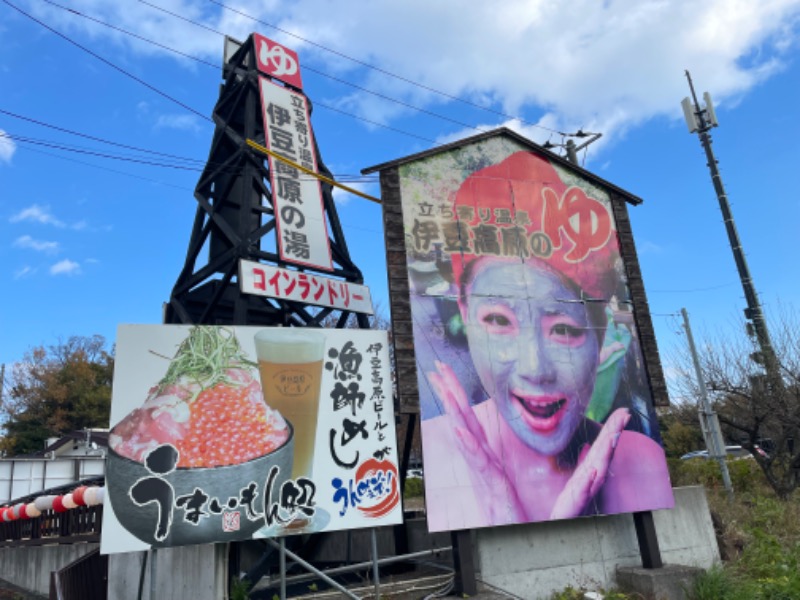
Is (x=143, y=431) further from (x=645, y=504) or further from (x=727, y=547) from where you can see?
(x=727, y=547)

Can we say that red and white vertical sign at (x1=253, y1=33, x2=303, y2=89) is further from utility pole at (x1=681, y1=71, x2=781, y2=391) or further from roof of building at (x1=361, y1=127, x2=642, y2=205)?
utility pole at (x1=681, y1=71, x2=781, y2=391)

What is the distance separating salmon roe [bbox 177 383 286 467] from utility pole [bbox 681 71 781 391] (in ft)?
49.5

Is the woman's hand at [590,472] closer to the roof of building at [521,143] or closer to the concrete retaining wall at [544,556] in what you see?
the concrete retaining wall at [544,556]

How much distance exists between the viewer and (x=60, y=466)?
71.1 ft

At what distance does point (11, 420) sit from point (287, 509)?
42.3 m

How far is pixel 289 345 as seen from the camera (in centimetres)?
779

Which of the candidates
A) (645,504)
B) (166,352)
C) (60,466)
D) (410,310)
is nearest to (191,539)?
(166,352)

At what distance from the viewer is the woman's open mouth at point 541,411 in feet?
28.6

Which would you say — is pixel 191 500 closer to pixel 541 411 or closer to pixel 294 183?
pixel 541 411

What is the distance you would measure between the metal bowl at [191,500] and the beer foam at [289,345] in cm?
134

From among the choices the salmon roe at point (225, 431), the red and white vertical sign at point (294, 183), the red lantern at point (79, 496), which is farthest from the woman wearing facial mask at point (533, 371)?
the red lantern at point (79, 496)

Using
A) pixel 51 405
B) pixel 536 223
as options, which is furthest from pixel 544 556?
pixel 51 405

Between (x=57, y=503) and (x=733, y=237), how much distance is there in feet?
79.2

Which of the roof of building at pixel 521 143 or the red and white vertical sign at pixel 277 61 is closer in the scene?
the roof of building at pixel 521 143
